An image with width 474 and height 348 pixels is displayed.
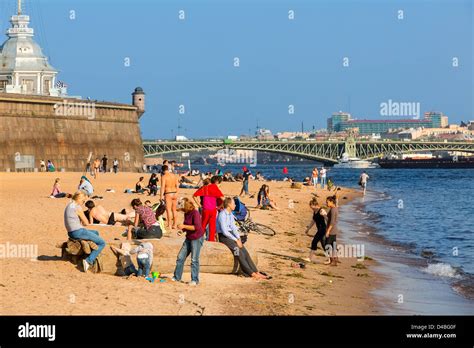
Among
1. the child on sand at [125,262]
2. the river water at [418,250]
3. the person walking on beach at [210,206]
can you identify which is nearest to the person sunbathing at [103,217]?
the person walking on beach at [210,206]

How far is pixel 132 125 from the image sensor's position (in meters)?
70.1

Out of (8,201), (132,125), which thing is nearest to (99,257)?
(8,201)

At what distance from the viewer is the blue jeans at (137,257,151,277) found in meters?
16.2

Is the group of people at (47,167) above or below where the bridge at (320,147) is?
below

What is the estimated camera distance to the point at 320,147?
162 metres

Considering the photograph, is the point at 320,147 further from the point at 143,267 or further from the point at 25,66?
the point at 143,267

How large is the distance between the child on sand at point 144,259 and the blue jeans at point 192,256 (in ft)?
1.56

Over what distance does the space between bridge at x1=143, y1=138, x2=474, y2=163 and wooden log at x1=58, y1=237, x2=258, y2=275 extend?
104 m
